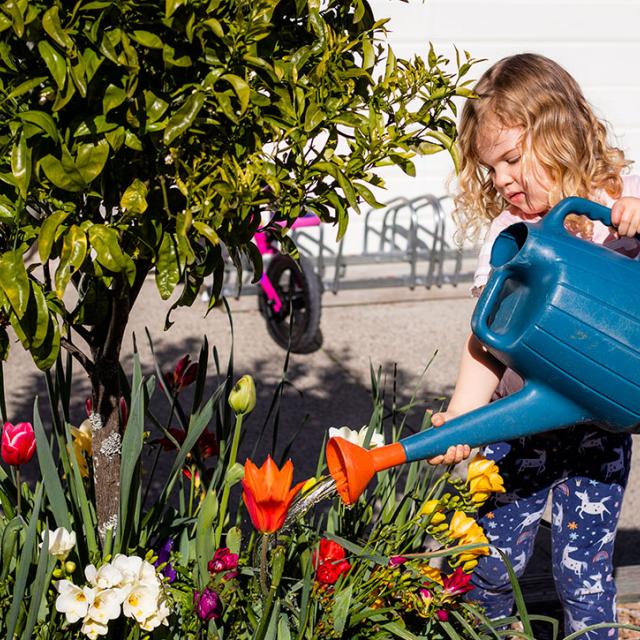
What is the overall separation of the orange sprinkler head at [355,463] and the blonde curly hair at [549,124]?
711mm

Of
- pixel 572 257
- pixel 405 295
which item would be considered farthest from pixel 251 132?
pixel 405 295

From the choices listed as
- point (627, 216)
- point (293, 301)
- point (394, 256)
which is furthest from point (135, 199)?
point (394, 256)


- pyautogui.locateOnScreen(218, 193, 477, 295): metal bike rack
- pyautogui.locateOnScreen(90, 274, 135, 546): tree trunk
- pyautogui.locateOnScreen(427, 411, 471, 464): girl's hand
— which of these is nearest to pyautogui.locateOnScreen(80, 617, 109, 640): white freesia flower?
pyautogui.locateOnScreen(90, 274, 135, 546): tree trunk

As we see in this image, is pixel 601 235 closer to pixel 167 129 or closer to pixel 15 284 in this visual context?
pixel 167 129

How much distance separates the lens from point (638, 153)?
21.6ft

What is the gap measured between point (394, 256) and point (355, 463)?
4466 millimetres

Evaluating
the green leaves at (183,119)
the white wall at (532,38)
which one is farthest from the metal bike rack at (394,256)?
the green leaves at (183,119)

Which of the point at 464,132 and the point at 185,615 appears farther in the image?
the point at 464,132

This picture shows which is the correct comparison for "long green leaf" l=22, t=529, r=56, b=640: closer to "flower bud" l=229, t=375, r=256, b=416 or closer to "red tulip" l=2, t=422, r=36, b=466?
"red tulip" l=2, t=422, r=36, b=466

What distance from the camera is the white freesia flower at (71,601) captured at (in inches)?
61.0

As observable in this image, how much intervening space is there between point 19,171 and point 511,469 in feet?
4.16

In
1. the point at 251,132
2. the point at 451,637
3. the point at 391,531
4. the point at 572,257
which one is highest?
the point at 251,132

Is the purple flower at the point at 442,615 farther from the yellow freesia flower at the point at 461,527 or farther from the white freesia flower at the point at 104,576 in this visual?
the white freesia flower at the point at 104,576

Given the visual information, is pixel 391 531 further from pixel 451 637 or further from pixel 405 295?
pixel 405 295
